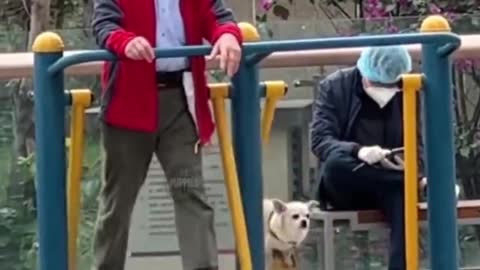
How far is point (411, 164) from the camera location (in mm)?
3926

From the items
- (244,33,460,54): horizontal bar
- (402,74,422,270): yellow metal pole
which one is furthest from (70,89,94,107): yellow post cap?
(402,74,422,270): yellow metal pole

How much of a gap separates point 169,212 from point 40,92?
1206 mm

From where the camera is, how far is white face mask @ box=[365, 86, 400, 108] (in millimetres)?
4981

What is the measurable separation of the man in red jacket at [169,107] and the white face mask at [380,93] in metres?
1.21

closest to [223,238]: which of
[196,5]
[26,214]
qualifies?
[26,214]

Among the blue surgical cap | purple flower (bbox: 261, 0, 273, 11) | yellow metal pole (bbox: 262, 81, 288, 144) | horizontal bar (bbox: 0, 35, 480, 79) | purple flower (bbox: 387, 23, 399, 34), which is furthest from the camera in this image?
purple flower (bbox: 261, 0, 273, 11)

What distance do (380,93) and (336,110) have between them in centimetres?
17

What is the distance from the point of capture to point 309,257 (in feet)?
16.5

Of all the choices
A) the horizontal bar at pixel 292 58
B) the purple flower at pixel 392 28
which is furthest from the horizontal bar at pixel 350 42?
the purple flower at pixel 392 28

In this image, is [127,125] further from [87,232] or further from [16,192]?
[16,192]

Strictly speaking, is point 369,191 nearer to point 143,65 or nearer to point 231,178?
point 231,178

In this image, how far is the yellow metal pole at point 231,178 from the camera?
3.77 metres

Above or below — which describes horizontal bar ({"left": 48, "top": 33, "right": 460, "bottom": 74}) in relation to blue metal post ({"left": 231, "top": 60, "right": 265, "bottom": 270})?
above

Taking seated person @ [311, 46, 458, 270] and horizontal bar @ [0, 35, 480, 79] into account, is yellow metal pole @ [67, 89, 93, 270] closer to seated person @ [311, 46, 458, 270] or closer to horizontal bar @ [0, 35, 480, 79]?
horizontal bar @ [0, 35, 480, 79]
